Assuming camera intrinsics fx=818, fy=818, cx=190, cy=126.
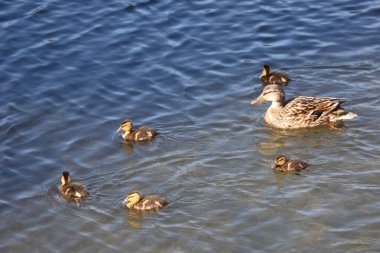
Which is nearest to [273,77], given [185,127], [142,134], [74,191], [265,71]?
[265,71]

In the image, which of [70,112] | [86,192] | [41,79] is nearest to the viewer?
[86,192]

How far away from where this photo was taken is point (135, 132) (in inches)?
419

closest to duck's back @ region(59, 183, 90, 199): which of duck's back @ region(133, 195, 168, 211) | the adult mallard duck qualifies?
duck's back @ region(133, 195, 168, 211)

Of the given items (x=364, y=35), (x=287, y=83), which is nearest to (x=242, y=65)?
(x=287, y=83)

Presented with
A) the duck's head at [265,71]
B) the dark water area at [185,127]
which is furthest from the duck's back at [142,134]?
the duck's head at [265,71]

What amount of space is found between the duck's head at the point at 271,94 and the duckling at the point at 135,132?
172 centimetres

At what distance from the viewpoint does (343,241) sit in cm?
810

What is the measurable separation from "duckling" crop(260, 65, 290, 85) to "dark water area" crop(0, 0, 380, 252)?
17 cm

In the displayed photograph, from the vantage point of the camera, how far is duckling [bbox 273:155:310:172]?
9.38 m

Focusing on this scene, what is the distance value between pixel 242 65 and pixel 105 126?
2793mm

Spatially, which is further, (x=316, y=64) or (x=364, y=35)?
(x=364, y=35)

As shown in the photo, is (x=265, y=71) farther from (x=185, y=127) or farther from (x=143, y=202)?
(x=143, y=202)

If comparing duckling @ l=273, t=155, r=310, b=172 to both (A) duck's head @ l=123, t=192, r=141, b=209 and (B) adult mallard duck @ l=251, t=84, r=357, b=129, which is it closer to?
(B) adult mallard duck @ l=251, t=84, r=357, b=129

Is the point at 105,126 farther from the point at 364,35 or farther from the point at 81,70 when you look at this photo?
the point at 364,35
